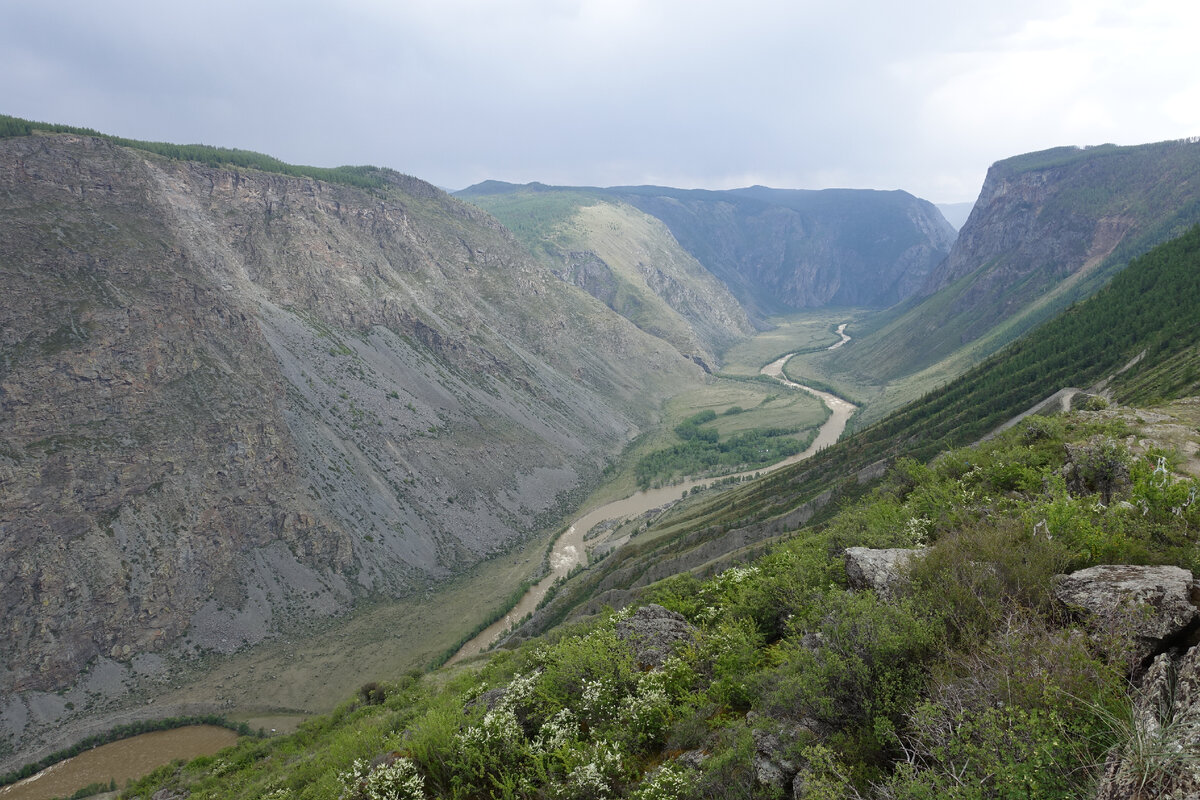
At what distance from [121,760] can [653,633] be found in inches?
1939

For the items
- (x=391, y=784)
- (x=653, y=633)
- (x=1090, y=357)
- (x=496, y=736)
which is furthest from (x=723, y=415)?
(x=391, y=784)

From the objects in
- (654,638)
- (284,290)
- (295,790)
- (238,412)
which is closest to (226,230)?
(284,290)

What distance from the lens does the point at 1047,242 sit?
162 m

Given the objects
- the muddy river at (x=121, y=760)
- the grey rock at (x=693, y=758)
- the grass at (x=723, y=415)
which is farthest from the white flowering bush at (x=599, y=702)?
the grass at (x=723, y=415)

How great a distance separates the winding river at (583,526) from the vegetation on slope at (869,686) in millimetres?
40022

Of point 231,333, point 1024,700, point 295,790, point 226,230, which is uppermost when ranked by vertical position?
point 226,230

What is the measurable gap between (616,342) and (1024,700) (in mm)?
143692

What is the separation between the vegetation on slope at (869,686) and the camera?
295 inches

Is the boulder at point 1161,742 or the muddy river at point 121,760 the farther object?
the muddy river at point 121,760

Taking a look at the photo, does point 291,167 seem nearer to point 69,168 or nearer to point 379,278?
point 379,278

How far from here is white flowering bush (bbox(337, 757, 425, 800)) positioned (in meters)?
13.6

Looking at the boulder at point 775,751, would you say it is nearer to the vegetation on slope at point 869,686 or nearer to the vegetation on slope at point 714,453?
the vegetation on slope at point 869,686

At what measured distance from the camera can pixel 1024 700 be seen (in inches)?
→ 304

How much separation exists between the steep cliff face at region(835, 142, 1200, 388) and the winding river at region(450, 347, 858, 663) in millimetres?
44687
